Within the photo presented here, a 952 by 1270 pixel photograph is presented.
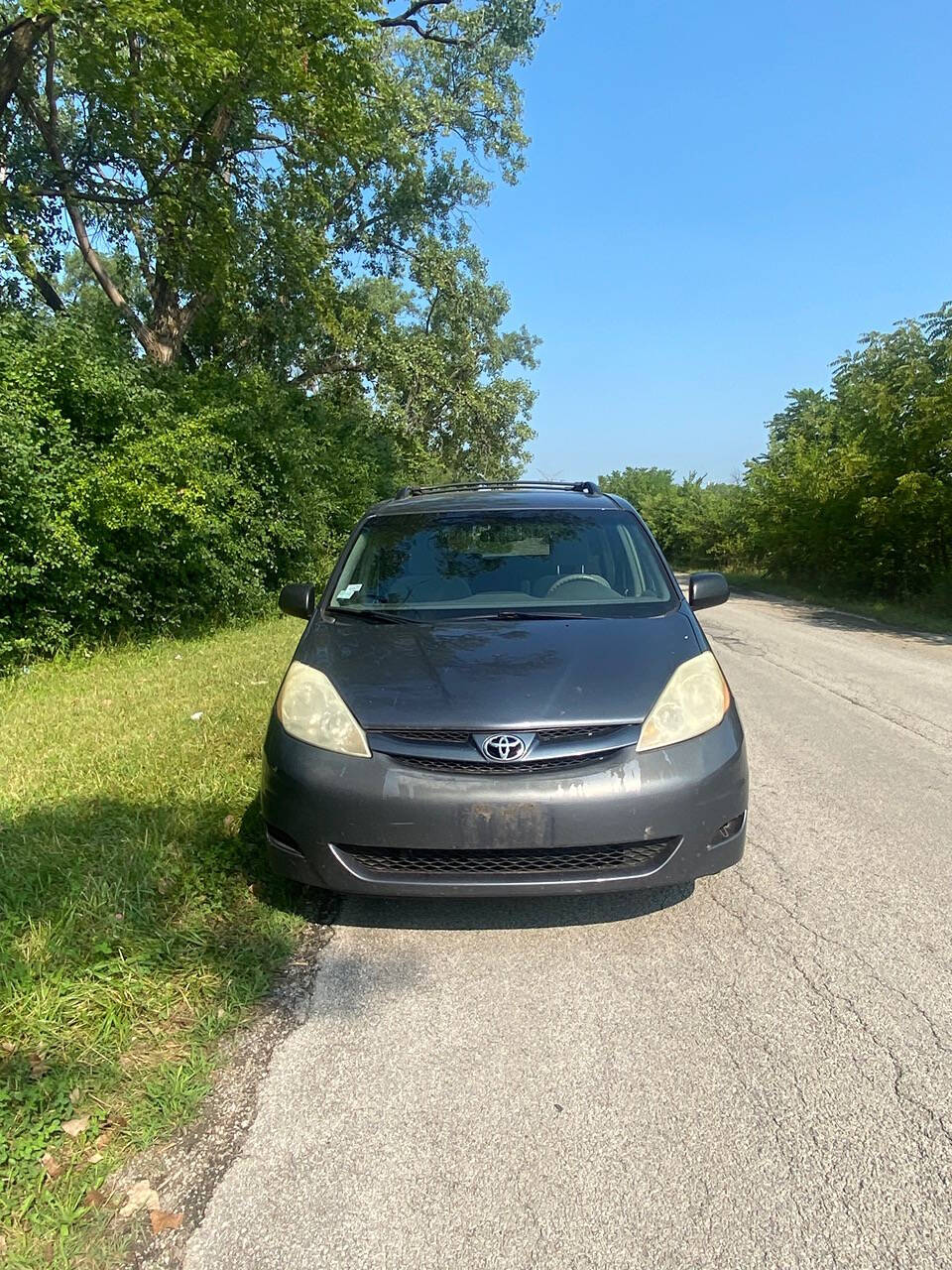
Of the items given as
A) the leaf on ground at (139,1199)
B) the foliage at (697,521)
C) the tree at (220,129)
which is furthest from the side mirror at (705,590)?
the foliage at (697,521)

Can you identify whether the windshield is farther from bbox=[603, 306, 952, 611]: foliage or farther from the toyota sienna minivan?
bbox=[603, 306, 952, 611]: foliage

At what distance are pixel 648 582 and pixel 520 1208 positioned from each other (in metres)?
2.69

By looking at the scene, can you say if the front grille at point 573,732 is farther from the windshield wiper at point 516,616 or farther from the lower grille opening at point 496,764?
the windshield wiper at point 516,616

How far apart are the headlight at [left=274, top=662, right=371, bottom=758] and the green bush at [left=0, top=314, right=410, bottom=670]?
16.5 feet

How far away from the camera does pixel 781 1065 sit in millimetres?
2250

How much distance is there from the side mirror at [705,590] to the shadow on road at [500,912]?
1425 mm

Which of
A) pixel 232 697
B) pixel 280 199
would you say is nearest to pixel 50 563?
pixel 232 697

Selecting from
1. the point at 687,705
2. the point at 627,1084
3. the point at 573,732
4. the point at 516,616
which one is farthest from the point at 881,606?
the point at 627,1084

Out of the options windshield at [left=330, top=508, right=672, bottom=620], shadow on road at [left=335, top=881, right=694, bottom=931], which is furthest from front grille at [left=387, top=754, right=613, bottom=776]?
windshield at [left=330, top=508, right=672, bottom=620]

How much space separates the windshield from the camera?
3719 millimetres

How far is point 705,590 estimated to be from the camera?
12.8 feet

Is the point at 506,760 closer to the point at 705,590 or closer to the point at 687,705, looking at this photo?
the point at 687,705

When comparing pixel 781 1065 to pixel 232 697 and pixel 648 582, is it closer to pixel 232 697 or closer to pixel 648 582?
pixel 648 582

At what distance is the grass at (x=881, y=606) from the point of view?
43.1 ft
